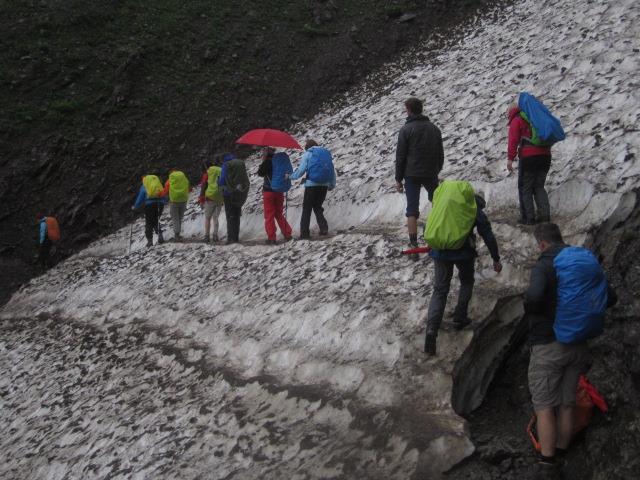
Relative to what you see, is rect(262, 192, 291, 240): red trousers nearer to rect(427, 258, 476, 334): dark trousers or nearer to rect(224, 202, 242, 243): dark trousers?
rect(224, 202, 242, 243): dark trousers

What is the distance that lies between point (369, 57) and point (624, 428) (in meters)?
22.5

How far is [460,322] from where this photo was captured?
7633 millimetres

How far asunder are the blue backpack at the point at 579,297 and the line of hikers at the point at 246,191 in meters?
7.57

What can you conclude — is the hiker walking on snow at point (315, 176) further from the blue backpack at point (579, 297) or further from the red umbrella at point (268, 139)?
the blue backpack at point (579, 297)

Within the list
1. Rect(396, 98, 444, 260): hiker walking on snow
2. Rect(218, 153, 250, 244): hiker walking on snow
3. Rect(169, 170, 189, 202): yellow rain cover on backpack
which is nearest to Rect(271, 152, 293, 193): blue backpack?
Rect(218, 153, 250, 244): hiker walking on snow

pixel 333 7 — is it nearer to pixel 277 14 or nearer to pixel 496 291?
pixel 277 14

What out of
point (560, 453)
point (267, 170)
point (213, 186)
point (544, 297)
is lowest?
point (560, 453)

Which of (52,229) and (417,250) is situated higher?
(417,250)

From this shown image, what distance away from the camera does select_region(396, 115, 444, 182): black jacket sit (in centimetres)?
970

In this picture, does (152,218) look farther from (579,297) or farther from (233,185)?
(579,297)

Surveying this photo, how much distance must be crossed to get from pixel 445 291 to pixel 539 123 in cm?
Answer: 347

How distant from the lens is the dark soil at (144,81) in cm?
2275

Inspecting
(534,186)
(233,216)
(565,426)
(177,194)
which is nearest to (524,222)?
(534,186)

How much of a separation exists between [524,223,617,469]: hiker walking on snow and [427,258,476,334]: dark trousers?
162 centimetres
